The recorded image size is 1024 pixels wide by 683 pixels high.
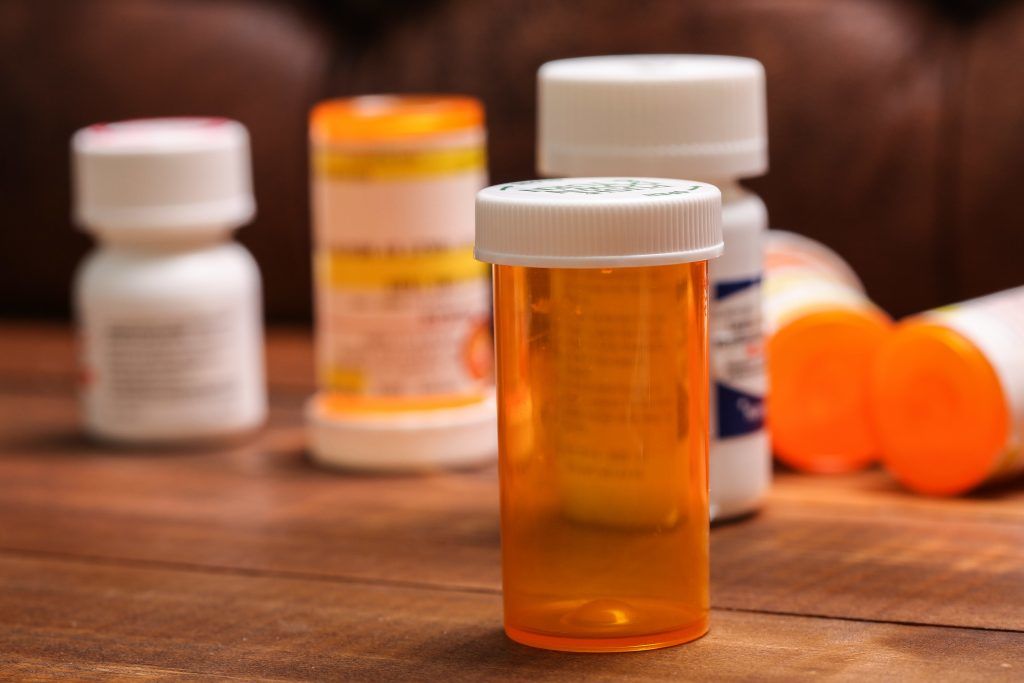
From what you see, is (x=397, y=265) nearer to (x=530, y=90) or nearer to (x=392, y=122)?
(x=392, y=122)

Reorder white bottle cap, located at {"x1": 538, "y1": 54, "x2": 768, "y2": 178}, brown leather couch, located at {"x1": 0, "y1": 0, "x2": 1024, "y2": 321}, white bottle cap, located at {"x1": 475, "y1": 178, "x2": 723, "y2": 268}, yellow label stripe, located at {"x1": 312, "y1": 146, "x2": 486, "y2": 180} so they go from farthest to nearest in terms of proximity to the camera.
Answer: brown leather couch, located at {"x1": 0, "y1": 0, "x2": 1024, "y2": 321}, yellow label stripe, located at {"x1": 312, "y1": 146, "x2": 486, "y2": 180}, white bottle cap, located at {"x1": 538, "y1": 54, "x2": 768, "y2": 178}, white bottle cap, located at {"x1": 475, "y1": 178, "x2": 723, "y2": 268}

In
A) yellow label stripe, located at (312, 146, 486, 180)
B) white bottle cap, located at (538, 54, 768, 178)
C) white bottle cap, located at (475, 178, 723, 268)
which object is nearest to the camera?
white bottle cap, located at (475, 178, 723, 268)

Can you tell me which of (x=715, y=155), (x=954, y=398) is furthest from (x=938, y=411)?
(x=715, y=155)

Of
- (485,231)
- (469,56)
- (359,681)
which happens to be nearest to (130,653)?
(359,681)

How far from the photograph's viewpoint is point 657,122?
0.63 m

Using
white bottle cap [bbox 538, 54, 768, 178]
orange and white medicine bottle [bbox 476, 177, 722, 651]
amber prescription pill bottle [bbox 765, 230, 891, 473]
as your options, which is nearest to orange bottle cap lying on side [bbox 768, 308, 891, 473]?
amber prescription pill bottle [bbox 765, 230, 891, 473]

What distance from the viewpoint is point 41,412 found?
2.98 ft

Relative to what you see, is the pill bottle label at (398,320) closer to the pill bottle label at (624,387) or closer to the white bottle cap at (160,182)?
the white bottle cap at (160,182)

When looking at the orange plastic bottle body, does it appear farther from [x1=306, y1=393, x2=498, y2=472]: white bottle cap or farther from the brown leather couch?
the brown leather couch

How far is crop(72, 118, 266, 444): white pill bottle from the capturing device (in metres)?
0.80

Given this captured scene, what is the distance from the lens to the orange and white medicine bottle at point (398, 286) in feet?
2.48

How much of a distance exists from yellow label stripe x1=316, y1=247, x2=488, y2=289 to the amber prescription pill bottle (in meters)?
0.16

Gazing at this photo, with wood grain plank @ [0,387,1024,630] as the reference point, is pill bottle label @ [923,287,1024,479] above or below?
above

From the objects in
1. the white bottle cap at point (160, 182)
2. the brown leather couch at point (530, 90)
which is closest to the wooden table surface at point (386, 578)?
the white bottle cap at point (160, 182)
